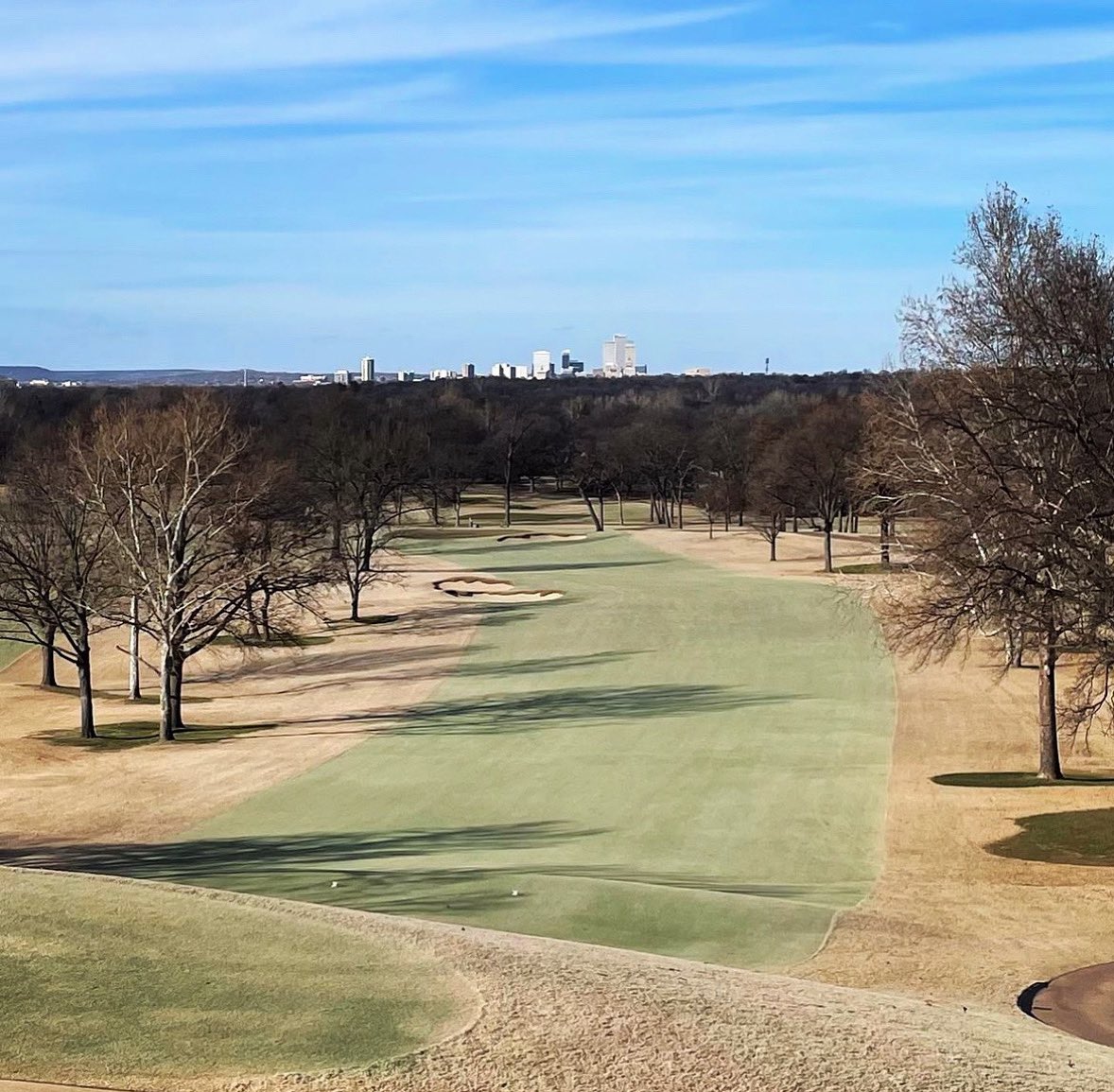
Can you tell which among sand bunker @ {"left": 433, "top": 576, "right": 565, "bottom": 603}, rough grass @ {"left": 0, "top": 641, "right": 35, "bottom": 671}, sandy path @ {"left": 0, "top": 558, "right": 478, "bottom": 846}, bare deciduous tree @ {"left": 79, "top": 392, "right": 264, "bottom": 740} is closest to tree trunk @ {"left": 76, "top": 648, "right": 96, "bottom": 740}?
sandy path @ {"left": 0, "top": 558, "right": 478, "bottom": 846}

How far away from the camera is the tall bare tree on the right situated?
75.6 feet

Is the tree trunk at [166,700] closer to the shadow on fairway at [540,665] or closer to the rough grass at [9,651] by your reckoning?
the shadow on fairway at [540,665]

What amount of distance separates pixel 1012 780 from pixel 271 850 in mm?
15604

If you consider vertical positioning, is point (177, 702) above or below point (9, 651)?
above

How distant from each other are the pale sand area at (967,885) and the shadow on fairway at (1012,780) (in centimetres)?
30

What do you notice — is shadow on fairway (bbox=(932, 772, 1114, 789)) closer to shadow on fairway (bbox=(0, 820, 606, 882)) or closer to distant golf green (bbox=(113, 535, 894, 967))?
distant golf green (bbox=(113, 535, 894, 967))

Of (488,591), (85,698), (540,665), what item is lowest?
(540,665)

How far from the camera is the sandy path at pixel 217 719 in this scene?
96.4 feet

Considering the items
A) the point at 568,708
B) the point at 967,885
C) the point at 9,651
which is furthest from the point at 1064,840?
the point at 9,651

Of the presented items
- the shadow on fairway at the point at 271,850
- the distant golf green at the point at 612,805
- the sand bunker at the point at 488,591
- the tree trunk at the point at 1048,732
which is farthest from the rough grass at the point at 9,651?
the tree trunk at the point at 1048,732

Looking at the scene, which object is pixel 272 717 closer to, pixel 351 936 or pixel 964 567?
pixel 964 567

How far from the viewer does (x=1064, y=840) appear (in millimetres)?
25969

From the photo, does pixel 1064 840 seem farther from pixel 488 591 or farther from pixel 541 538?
pixel 541 538

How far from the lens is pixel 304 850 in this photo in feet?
81.9
